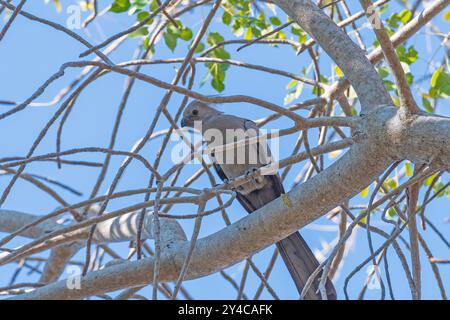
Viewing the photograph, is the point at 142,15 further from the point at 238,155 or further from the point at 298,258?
the point at 298,258

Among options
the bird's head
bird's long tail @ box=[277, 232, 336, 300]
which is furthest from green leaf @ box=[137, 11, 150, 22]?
Result: bird's long tail @ box=[277, 232, 336, 300]

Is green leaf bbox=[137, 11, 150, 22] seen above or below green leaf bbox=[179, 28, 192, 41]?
below

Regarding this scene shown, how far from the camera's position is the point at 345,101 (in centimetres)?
431

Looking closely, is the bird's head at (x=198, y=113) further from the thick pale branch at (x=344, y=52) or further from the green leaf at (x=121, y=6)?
the thick pale branch at (x=344, y=52)

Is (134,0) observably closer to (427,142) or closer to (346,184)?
(346,184)

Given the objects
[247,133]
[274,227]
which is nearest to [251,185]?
[247,133]

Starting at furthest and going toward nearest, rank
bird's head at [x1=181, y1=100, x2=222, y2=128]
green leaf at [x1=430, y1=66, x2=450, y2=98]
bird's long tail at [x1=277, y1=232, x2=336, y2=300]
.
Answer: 1. bird's head at [x1=181, y1=100, x2=222, y2=128]
2. bird's long tail at [x1=277, y1=232, x2=336, y2=300]
3. green leaf at [x1=430, y1=66, x2=450, y2=98]

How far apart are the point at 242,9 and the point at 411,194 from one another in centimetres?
230

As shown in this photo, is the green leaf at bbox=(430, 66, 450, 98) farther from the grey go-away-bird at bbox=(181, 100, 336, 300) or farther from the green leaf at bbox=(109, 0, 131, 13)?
the green leaf at bbox=(109, 0, 131, 13)

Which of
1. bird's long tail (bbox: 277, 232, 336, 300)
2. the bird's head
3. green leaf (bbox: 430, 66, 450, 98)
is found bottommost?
bird's long tail (bbox: 277, 232, 336, 300)

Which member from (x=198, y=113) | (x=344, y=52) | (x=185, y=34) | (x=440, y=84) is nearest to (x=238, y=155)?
(x=198, y=113)

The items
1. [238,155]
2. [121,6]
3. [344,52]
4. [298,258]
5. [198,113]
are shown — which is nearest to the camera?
[344,52]

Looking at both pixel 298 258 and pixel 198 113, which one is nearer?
pixel 298 258

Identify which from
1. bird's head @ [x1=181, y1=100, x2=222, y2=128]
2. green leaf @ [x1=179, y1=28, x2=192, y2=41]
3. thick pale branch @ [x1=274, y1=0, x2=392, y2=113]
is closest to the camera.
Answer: thick pale branch @ [x1=274, y1=0, x2=392, y2=113]
